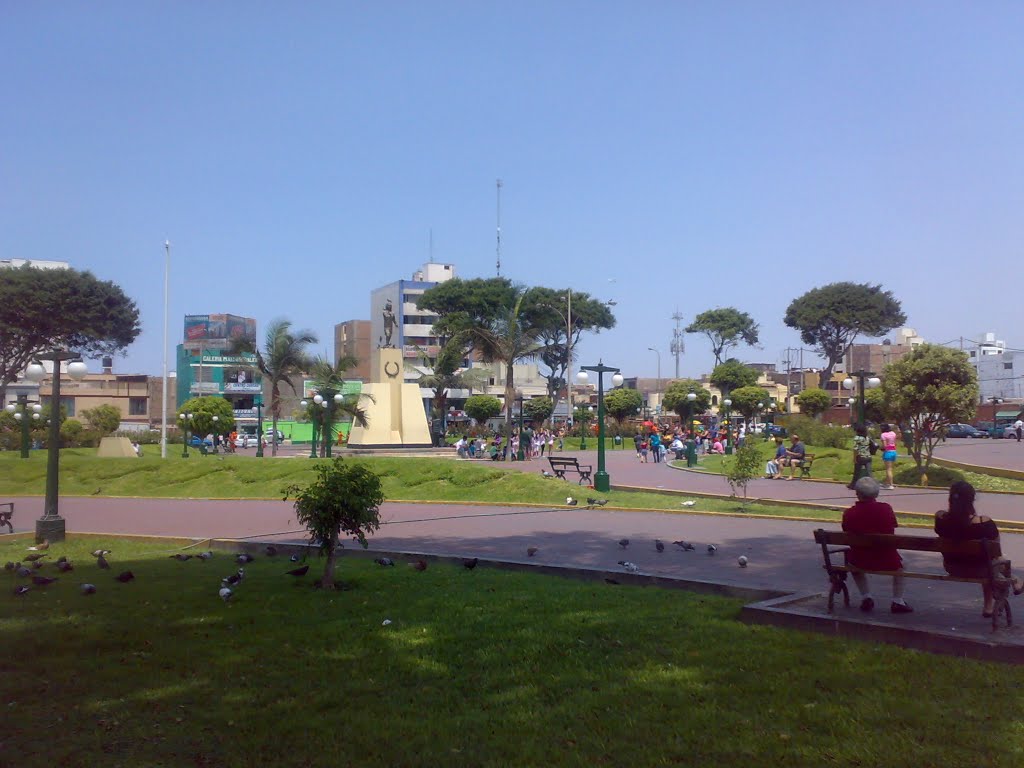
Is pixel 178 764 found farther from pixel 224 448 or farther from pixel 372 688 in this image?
pixel 224 448

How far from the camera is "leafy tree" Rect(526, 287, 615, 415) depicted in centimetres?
6625

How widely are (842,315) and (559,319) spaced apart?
2093 centimetres

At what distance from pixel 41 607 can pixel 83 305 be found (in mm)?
43528

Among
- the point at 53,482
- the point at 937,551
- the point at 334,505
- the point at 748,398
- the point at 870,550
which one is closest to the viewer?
the point at 937,551

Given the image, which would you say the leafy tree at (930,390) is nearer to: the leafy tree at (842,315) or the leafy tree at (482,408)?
the leafy tree at (482,408)

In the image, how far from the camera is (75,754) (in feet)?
13.1

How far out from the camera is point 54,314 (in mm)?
45094

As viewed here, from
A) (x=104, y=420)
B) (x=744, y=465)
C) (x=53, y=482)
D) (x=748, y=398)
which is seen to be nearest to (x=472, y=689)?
(x=53, y=482)

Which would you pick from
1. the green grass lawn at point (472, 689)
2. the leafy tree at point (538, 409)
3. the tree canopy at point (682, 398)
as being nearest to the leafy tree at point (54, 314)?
the leafy tree at point (538, 409)

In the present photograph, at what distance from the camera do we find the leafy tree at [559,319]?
217ft

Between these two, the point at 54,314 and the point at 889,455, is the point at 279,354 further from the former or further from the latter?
the point at 889,455

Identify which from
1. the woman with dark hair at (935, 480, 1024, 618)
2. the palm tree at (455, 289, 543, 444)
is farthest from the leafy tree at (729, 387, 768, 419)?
the woman with dark hair at (935, 480, 1024, 618)

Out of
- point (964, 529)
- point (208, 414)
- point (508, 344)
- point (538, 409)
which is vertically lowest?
point (964, 529)

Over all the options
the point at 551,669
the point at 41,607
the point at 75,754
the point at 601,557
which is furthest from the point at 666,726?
the point at 601,557
